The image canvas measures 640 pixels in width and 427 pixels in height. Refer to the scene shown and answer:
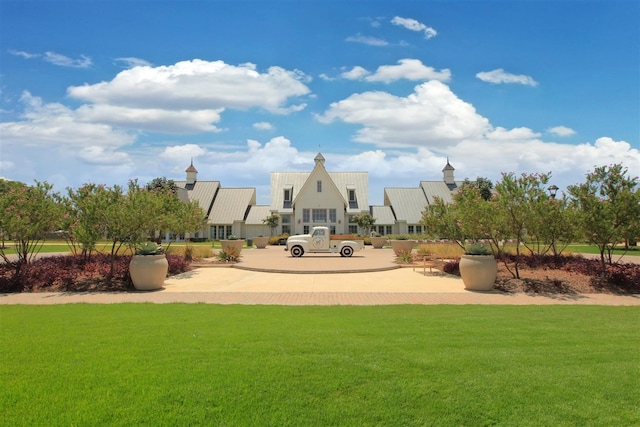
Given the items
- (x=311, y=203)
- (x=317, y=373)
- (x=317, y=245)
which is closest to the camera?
(x=317, y=373)

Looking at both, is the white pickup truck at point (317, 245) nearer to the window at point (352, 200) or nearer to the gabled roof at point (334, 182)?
the gabled roof at point (334, 182)

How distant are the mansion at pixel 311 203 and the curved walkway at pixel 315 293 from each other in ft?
111

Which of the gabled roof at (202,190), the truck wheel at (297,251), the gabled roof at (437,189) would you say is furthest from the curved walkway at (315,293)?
the gabled roof at (437,189)

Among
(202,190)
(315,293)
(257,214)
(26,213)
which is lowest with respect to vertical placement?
(315,293)

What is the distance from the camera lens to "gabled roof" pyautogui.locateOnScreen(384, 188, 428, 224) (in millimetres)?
55188

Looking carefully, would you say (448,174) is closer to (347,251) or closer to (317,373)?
(347,251)

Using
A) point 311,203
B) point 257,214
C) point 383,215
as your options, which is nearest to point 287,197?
point 257,214

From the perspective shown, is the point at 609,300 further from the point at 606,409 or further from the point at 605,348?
the point at 606,409

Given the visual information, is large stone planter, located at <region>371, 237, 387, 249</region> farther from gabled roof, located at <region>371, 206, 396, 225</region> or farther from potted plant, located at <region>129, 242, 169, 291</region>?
potted plant, located at <region>129, 242, 169, 291</region>

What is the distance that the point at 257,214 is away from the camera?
56.8 meters

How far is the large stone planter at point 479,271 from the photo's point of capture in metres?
14.2

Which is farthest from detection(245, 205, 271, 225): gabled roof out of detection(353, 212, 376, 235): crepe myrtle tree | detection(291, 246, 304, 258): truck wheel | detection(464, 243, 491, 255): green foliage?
detection(464, 243, 491, 255): green foliage

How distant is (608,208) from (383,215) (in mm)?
41936

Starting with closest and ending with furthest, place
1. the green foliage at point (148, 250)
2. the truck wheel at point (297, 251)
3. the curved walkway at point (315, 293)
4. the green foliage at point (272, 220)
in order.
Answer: the curved walkway at point (315, 293) < the green foliage at point (148, 250) < the truck wheel at point (297, 251) < the green foliage at point (272, 220)
